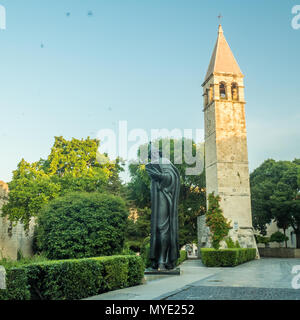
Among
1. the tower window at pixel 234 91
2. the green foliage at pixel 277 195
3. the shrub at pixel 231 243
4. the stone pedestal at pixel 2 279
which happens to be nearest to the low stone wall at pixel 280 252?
the green foliage at pixel 277 195

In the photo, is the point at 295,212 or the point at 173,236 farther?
the point at 295,212

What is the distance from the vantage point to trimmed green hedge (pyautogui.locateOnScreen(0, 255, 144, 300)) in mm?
4688

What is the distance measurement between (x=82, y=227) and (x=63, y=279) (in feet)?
27.9

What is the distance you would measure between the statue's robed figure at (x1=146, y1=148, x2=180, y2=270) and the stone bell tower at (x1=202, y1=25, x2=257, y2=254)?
1768 cm

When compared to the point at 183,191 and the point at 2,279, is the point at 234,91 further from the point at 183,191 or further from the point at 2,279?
the point at 2,279

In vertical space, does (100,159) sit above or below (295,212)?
above

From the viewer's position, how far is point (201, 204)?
3391 cm

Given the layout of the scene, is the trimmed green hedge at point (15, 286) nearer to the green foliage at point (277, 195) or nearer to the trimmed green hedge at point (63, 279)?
the trimmed green hedge at point (63, 279)

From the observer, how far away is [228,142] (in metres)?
28.0

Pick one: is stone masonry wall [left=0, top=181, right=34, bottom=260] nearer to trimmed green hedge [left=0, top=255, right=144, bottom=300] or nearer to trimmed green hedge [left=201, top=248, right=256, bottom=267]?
trimmed green hedge [left=201, top=248, right=256, bottom=267]

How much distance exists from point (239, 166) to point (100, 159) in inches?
519

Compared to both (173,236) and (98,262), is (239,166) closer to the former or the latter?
(173,236)

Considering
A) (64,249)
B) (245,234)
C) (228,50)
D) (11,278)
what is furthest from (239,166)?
(11,278)

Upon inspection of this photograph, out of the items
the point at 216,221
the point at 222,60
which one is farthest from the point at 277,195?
the point at 222,60
